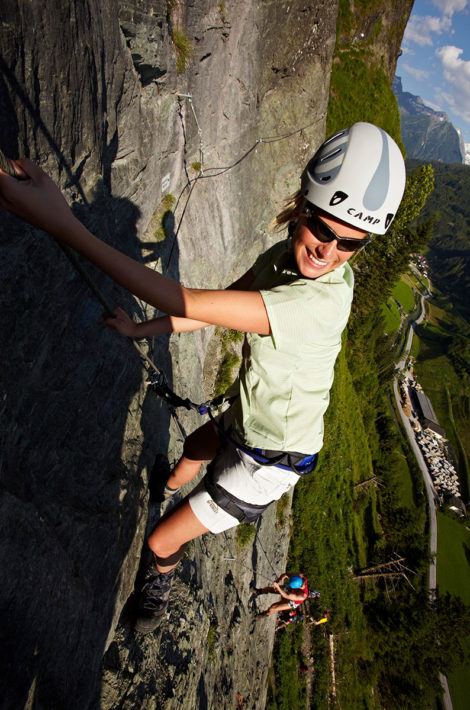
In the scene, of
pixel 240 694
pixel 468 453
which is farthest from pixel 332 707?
pixel 468 453

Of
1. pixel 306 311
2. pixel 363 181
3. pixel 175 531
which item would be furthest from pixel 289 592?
pixel 363 181

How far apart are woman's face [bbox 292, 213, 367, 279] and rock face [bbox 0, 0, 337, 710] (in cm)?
199

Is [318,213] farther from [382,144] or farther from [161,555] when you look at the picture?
[161,555]

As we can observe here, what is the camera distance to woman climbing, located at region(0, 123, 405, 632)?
1.78m

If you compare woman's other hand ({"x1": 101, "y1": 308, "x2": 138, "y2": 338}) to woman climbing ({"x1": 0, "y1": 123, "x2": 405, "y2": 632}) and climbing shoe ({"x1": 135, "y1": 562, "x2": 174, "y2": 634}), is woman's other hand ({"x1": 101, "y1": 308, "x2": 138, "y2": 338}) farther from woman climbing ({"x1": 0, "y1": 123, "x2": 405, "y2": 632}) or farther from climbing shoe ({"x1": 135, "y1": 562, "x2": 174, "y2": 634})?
climbing shoe ({"x1": 135, "y1": 562, "x2": 174, "y2": 634})

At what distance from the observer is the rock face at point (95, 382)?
2.57m

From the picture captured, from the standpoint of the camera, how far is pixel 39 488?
115 inches

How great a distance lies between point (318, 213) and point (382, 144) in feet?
1.99

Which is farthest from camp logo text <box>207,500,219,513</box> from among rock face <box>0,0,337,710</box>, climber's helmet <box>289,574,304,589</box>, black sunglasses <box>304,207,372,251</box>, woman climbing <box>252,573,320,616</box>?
climber's helmet <box>289,574,304,589</box>

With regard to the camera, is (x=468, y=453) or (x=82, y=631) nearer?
(x=82, y=631)

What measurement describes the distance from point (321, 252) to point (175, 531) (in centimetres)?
285

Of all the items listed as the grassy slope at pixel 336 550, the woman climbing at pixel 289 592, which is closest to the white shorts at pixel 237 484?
the woman climbing at pixel 289 592

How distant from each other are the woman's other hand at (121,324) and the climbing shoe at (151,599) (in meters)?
2.80

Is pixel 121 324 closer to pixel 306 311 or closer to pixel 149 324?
pixel 149 324
